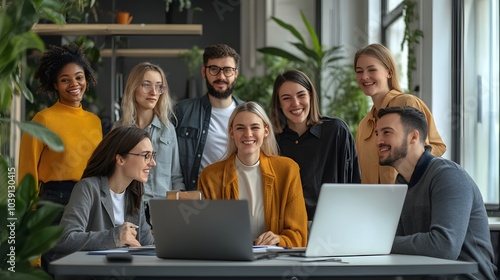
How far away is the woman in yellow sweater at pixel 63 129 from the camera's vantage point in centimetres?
439

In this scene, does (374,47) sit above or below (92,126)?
above

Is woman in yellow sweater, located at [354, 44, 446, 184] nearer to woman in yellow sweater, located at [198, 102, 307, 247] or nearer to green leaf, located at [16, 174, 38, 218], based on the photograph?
woman in yellow sweater, located at [198, 102, 307, 247]

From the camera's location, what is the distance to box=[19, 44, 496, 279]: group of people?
3475 mm

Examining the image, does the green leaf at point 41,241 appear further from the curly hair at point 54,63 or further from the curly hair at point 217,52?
the curly hair at point 217,52

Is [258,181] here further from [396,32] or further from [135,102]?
[396,32]

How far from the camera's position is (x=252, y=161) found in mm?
4070

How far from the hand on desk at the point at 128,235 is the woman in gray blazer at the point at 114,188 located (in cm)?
12

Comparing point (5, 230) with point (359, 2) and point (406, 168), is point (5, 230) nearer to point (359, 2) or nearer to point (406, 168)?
point (406, 168)

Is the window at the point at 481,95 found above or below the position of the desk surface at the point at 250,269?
above

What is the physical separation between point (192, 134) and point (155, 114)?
0.23m

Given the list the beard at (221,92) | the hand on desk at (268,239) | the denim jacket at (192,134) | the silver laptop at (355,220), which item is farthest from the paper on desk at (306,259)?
the beard at (221,92)

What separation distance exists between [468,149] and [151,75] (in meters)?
2.25

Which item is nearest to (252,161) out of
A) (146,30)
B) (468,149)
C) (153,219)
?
(153,219)

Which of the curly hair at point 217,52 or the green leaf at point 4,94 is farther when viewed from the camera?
the curly hair at point 217,52
